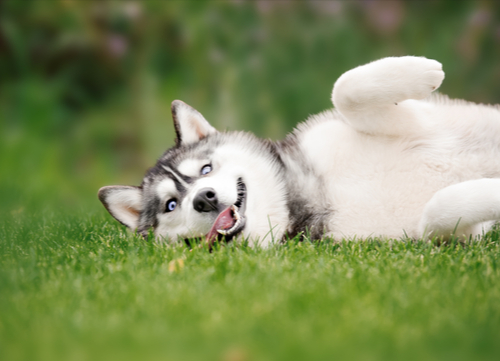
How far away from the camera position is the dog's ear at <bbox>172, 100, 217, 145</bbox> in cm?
319

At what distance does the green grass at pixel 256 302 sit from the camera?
143 cm

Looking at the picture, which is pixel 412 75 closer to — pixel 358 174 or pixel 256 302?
pixel 358 174

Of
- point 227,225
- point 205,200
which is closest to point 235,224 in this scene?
point 227,225

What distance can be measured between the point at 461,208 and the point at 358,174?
1.91ft

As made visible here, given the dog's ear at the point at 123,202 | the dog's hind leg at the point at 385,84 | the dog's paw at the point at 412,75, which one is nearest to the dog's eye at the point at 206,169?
the dog's ear at the point at 123,202

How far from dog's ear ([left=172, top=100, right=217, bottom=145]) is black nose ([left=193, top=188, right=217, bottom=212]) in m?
0.72

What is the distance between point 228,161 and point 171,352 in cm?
163

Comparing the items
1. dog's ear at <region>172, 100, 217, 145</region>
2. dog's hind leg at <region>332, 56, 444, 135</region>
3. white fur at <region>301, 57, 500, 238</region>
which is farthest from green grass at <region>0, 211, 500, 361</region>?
dog's ear at <region>172, 100, 217, 145</region>

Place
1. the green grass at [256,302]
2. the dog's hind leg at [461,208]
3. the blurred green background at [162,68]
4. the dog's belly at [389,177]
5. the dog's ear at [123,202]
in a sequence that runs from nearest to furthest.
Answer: the green grass at [256,302] < the dog's hind leg at [461,208] < the dog's belly at [389,177] < the dog's ear at [123,202] < the blurred green background at [162,68]

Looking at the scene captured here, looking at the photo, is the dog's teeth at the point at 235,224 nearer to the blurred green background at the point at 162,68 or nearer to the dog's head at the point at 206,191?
the dog's head at the point at 206,191

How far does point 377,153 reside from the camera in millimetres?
2752

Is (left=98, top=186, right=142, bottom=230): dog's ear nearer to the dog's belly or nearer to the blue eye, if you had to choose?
the blue eye

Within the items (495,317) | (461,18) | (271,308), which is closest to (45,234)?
(271,308)

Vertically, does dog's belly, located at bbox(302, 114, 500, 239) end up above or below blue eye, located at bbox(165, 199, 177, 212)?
above
